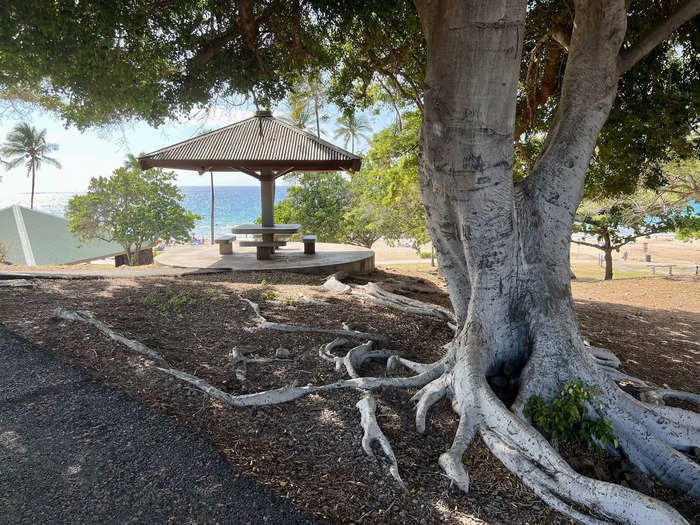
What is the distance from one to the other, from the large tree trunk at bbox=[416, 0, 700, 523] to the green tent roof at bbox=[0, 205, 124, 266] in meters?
27.8

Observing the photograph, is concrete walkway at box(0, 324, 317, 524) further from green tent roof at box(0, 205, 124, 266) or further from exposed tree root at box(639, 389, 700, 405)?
green tent roof at box(0, 205, 124, 266)

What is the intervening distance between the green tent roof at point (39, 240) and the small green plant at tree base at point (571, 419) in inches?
1120

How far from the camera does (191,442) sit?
9.49 feet

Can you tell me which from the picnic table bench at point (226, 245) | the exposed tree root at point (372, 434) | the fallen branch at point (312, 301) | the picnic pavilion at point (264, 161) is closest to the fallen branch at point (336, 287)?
the fallen branch at point (312, 301)

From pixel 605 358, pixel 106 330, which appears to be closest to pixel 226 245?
pixel 106 330

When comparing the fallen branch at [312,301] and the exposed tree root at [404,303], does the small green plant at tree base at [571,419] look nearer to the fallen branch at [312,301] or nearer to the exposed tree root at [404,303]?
the exposed tree root at [404,303]

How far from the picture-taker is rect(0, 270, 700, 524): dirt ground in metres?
2.59

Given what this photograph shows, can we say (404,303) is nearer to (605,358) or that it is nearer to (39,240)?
(605,358)

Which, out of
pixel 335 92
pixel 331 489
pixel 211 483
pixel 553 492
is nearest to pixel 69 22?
pixel 335 92

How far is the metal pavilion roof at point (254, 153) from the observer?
30.9ft

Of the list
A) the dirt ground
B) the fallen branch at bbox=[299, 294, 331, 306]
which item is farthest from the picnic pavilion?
the fallen branch at bbox=[299, 294, 331, 306]

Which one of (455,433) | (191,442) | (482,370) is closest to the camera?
(191,442)

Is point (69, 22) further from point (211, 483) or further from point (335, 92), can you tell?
point (211, 483)

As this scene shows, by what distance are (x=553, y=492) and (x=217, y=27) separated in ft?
22.7
